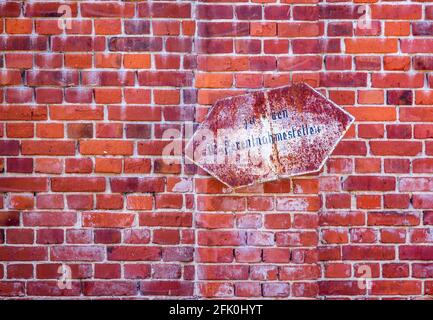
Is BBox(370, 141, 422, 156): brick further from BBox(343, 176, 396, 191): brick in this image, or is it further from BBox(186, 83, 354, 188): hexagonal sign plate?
BBox(186, 83, 354, 188): hexagonal sign plate

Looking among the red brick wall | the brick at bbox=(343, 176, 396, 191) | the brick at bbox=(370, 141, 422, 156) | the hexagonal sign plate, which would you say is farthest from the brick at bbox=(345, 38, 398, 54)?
the brick at bbox=(343, 176, 396, 191)

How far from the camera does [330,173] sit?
7.39 feet

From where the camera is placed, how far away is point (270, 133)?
7.09 ft

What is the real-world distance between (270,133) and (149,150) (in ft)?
1.94

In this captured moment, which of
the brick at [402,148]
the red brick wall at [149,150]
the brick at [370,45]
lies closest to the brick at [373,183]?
the red brick wall at [149,150]

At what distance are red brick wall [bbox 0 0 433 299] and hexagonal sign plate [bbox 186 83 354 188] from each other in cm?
13

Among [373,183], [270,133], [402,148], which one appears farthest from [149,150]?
[402,148]

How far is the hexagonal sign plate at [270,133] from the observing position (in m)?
2.16

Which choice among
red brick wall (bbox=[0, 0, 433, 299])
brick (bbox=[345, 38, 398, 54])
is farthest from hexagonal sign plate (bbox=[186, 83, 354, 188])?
brick (bbox=[345, 38, 398, 54])

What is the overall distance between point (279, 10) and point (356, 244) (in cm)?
118

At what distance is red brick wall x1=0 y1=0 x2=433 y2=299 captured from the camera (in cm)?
223

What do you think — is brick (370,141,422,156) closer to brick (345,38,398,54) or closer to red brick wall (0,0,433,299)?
red brick wall (0,0,433,299)

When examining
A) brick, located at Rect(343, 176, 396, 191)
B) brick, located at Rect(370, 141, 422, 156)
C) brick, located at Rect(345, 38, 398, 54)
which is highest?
brick, located at Rect(345, 38, 398, 54)

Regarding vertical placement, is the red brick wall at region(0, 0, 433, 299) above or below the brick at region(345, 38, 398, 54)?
below
